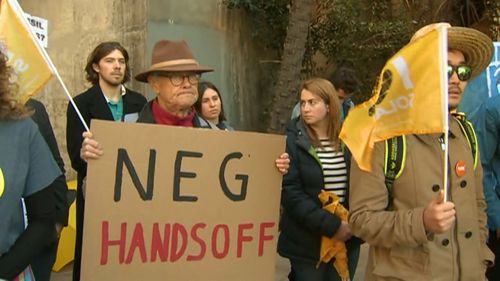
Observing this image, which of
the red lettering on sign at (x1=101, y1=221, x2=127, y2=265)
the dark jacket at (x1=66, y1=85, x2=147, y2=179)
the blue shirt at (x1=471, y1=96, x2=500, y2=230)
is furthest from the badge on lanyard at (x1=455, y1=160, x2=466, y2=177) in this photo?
the dark jacket at (x1=66, y1=85, x2=147, y2=179)

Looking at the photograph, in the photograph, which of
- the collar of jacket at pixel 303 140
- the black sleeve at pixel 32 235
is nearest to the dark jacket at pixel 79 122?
the collar of jacket at pixel 303 140

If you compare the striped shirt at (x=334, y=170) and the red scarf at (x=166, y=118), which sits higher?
the red scarf at (x=166, y=118)

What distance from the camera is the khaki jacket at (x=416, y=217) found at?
2.80 m

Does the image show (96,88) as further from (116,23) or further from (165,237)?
(116,23)

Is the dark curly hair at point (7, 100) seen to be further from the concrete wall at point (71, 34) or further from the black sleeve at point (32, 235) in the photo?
the concrete wall at point (71, 34)

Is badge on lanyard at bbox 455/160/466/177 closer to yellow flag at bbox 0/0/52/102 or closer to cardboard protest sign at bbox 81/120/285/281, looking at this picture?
cardboard protest sign at bbox 81/120/285/281

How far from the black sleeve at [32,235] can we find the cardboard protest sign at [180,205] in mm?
451

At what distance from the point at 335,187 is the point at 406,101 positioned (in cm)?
144

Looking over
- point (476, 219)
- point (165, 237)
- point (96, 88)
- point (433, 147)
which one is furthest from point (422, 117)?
point (96, 88)

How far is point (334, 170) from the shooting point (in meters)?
4.19

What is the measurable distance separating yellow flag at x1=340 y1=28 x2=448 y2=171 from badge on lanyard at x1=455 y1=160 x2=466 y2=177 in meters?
0.27

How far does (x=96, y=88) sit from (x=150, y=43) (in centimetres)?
427

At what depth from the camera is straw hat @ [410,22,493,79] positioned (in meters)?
2.99

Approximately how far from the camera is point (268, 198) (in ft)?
11.7
